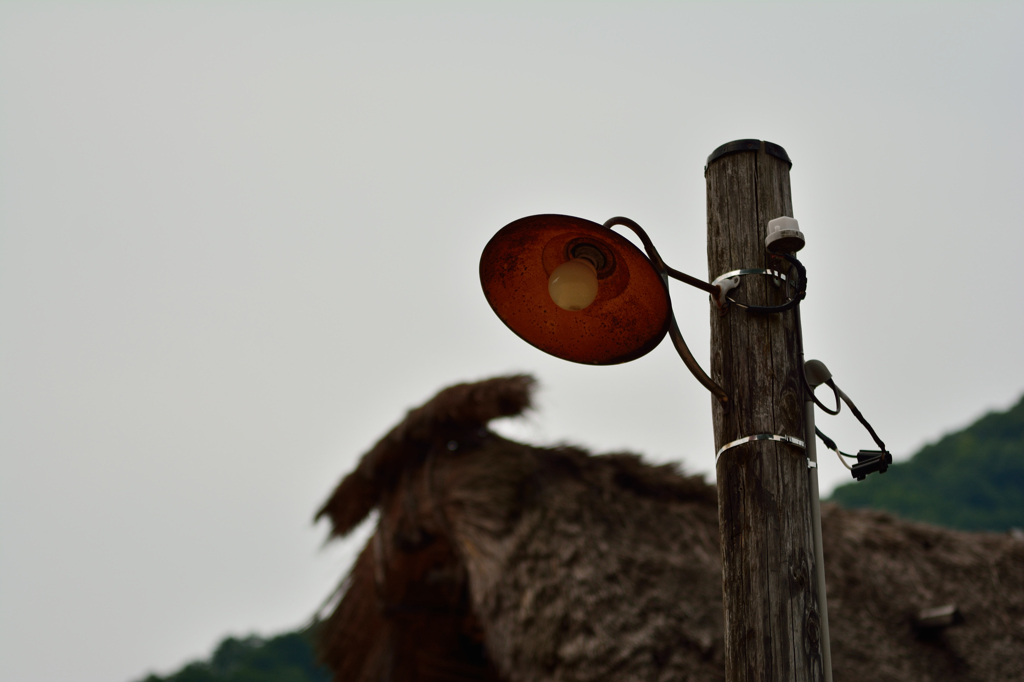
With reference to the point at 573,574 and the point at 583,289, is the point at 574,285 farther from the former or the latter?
the point at 573,574

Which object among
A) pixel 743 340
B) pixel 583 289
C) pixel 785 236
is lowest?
pixel 743 340

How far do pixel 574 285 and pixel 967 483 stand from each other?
1495 centimetres

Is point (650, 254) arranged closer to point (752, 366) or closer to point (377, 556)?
point (752, 366)

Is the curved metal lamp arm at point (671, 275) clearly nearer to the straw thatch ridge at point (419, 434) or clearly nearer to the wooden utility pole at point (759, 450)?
the wooden utility pole at point (759, 450)

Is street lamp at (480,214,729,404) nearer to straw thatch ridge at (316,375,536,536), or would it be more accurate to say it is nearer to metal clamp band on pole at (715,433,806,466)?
metal clamp band on pole at (715,433,806,466)

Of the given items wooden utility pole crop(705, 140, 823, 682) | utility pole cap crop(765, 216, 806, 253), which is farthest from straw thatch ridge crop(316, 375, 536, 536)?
utility pole cap crop(765, 216, 806, 253)

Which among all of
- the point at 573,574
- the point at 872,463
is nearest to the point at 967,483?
the point at 573,574

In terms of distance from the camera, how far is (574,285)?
2291 millimetres

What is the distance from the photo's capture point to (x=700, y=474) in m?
6.09

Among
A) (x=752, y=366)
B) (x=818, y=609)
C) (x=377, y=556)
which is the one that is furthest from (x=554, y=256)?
(x=377, y=556)

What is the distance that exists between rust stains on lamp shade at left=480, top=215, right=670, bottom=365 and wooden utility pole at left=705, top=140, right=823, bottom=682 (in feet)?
0.65

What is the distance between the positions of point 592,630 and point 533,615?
33cm

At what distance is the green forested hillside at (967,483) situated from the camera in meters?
14.3

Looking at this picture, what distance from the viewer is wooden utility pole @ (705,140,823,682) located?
82.4 inches
